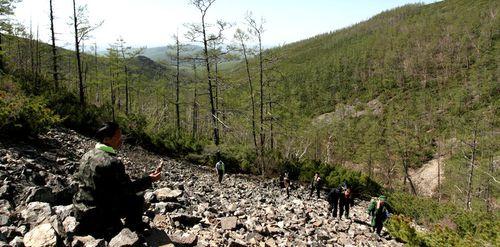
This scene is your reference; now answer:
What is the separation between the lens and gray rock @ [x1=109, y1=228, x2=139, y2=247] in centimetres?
431

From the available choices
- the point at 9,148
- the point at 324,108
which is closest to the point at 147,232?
the point at 9,148

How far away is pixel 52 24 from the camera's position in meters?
26.7

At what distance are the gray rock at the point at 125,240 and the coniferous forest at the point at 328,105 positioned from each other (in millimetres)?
6036

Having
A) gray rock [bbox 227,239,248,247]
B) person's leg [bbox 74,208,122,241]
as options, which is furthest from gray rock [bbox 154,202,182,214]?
person's leg [bbox 74,208,122,241]

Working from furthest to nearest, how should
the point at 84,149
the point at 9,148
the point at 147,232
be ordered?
the point at 84,149 < the point at 9,148 < the point at 147,232

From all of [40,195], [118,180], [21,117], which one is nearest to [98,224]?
[118,180]

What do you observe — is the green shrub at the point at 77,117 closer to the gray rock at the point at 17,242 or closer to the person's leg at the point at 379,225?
the person's leg at the point at 379,225

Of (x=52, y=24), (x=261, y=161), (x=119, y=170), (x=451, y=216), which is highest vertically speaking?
(x=52, y=24)

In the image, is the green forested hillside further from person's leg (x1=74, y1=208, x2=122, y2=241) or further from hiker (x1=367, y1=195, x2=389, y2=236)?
person's leg (x1=74, y1=208, x2=122, y2=241)

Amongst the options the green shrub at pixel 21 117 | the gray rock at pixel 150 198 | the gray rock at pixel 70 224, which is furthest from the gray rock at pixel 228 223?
the green shrub at pixel 21 117

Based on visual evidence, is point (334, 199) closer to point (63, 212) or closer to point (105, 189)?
point (63, 212)

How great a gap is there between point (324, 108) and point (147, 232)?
119074 millimetres

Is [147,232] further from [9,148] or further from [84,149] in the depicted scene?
[84,149]

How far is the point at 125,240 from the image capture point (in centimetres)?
436
